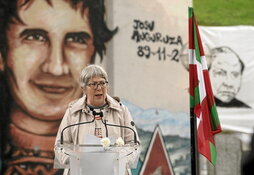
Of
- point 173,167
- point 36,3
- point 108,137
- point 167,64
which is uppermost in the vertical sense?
point 36,3

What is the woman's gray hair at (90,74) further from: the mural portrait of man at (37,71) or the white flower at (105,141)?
the mural portrait of man at (37,71)

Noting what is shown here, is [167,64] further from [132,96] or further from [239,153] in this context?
[239,153]

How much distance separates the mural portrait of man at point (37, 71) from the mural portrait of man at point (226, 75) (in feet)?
13.2

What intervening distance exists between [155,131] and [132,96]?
31.4 inches

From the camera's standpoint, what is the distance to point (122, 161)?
5.90 m

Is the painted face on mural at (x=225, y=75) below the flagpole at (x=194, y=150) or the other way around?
the other way around

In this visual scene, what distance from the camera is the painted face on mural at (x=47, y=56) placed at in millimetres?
11055

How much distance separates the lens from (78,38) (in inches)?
457

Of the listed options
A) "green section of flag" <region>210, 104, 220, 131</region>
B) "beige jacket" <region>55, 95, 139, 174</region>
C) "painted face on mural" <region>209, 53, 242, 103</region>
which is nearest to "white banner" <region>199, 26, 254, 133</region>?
"painted face on mural" <region>209, 53, 242, 103</region>

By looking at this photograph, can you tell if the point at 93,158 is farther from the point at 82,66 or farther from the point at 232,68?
the point at 232,68

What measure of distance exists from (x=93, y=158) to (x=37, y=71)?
18.2 feet

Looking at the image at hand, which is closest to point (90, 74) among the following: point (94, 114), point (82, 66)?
point (94, 114)

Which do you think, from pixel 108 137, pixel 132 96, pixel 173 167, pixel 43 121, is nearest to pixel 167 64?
pixel 132 96

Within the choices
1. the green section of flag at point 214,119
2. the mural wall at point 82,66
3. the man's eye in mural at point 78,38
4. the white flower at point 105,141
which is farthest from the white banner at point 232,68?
the white flower at point 105,141
